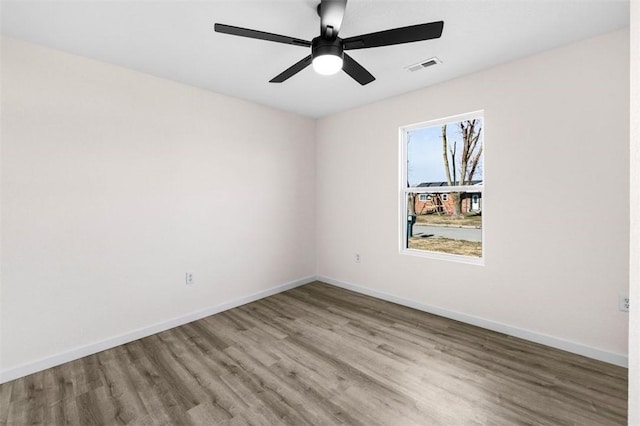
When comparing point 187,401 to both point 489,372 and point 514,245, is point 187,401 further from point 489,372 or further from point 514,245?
point 514,245

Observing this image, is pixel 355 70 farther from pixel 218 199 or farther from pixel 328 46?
pixel 218 199

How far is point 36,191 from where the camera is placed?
7.91 ft

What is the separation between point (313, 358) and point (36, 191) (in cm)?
267

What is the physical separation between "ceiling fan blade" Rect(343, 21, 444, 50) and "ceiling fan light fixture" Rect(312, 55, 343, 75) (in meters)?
0.13

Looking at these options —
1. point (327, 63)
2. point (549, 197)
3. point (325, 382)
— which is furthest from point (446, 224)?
point (327, 63)

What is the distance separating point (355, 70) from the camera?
7.43 feet

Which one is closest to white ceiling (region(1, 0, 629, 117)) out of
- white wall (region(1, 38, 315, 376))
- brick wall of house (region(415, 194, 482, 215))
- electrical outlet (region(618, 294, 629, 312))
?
white wall (region(1, 38, 315, 376))

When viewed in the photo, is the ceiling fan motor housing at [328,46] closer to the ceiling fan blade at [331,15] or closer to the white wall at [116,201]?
the ceiling fan blade at [331,15]

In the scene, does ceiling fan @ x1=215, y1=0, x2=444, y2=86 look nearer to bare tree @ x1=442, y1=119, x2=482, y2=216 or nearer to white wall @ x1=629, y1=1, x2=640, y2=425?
white wall @ x1=629, y1=1, x2=640, y2=425

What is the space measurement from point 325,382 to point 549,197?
250 cm

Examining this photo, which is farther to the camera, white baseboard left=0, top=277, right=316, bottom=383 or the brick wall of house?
the brick wall of house

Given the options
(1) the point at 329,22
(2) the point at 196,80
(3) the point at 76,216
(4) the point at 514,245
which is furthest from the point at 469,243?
(3) the point at 76,216

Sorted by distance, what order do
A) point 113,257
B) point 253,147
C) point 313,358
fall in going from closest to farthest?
point 313,358 < point 113,257 < point 253,147

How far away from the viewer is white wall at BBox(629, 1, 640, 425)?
657mm
